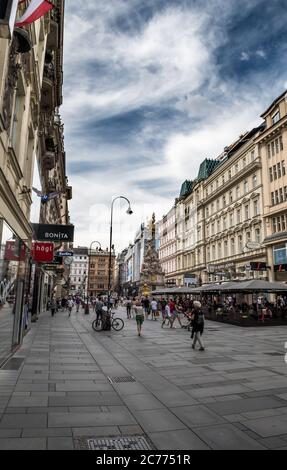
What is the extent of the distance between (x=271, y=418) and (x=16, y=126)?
38.8 feet

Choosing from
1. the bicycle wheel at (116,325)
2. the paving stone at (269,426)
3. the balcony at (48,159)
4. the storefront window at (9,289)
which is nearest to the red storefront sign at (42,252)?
the bicycle wheel at (116,325)

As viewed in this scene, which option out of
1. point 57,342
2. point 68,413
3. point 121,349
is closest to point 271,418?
point 68,413

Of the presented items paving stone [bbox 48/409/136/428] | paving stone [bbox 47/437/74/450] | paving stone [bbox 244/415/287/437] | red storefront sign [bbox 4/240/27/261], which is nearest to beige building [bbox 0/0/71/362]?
red storefront sign [bbox 4/240/27/261]

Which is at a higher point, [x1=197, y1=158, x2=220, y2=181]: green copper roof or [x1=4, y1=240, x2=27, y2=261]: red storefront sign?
[x1=197, y1=158, x2=220, y2=181]: green copper roof

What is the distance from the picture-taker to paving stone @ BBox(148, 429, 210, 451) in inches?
177

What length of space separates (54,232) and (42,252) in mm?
2164

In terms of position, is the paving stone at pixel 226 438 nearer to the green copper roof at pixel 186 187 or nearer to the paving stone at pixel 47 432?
the paving stone at pixel 47 432

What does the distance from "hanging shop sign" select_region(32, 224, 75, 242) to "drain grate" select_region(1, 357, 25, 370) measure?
6.10m

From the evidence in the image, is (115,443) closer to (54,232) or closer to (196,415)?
(196,415)

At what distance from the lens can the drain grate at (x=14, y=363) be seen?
373 inches

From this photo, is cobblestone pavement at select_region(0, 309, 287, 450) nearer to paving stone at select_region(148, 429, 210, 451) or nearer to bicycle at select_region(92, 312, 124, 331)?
paving stone at select_region(148, 429, 210, 451)

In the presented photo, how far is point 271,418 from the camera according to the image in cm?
559

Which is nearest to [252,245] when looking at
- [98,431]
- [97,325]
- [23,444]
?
[97,325]
